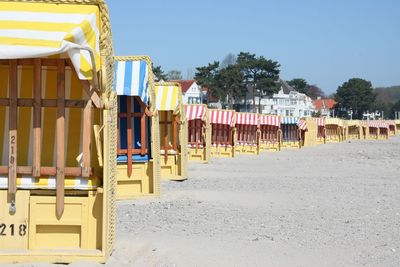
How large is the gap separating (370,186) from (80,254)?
12617mm

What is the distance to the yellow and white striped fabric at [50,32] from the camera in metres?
5.82

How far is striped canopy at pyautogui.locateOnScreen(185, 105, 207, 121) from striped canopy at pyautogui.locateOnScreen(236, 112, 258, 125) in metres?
9.63

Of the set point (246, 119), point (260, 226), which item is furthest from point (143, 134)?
point (246, 119)

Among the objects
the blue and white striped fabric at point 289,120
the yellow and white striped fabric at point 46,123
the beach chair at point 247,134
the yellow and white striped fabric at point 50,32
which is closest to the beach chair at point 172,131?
the yellow and white striped fabric at point 46,123

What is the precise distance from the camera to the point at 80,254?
644 cm

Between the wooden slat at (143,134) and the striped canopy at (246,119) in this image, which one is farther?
the striped canopy at (246,119)

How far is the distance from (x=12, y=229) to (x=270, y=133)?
41.8 metres

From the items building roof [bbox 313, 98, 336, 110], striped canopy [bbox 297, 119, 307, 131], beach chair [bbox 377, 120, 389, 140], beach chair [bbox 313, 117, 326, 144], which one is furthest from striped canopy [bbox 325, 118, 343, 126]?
building roof [bbox 313, 98, 336, 110]

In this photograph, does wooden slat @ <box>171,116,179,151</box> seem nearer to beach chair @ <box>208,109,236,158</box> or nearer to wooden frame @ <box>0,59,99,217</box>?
wooden frame @ <box>0,59,99,217</box>

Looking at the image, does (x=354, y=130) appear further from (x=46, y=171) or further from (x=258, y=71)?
(x=46, y=171)

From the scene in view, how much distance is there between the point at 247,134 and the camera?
134ft

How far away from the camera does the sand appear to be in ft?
24.6

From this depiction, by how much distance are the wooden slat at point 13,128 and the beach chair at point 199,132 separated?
20343mm

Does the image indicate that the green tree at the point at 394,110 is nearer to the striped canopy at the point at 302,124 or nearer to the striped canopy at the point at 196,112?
the striped canopy at the point at 302,124
